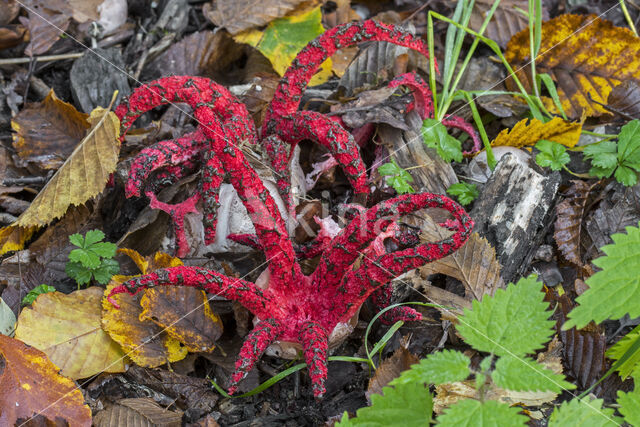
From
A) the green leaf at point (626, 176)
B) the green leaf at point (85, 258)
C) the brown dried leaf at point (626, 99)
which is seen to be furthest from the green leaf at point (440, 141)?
the green leaf at point (85, 258)

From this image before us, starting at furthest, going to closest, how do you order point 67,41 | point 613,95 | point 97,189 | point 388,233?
1. point 67,41
2. point 613,95
3. point 97,189
4. point 388,233

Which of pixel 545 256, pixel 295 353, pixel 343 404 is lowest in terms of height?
pixel 343 404

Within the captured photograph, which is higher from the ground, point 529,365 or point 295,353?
point 529,365

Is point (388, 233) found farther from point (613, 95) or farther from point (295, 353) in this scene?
point (613, 95)

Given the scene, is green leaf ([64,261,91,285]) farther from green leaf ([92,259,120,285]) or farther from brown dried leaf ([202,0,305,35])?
brown dried leaf ([202,0,305,35])

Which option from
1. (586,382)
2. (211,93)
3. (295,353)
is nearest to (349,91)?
(211,93)

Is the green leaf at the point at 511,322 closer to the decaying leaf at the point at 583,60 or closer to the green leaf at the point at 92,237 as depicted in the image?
the green leaf at the point at 92,237
